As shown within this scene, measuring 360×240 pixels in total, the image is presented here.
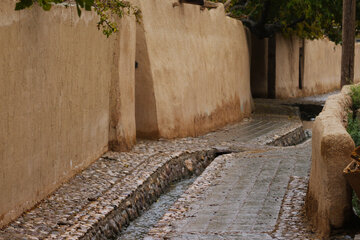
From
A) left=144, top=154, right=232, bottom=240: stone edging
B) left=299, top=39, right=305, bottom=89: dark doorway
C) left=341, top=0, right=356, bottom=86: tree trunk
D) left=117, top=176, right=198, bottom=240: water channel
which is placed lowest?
left=117, top=176, right=198, bottom=240: water channel

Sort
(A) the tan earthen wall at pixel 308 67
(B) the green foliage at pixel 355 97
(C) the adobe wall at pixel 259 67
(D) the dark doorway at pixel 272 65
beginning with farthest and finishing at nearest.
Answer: (A) the tan earthen wall at pixel 308 67 < (C) the adobe wall at pixel 259 67 < (D) the dark doorway at pixel 272 65 < (B) the green foliage at pixel 355 97

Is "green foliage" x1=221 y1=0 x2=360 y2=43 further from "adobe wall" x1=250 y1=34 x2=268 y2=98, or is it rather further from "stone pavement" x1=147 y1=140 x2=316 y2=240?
"stone pavement" x1=147 y1=140 x2=316 y2=240

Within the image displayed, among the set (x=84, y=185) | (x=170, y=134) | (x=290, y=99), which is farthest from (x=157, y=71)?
(x=290, y=99)

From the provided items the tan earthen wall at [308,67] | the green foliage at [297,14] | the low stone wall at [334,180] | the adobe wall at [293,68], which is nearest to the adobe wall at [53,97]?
the low stone wall at [334,180]

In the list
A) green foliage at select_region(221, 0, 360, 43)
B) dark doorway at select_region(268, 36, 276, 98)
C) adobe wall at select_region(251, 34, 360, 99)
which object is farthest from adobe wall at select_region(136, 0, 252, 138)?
adobe wall at select_region(251, 34, 360, 99)

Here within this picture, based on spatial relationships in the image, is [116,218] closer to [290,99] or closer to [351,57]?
[351,57]

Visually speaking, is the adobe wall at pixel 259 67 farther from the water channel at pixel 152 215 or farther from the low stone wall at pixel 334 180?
the low stone wall at pixel 334 180

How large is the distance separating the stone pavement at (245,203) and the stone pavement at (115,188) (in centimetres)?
60

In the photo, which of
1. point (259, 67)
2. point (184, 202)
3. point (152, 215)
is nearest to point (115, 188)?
point (152, 215)

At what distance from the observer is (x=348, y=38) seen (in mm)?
12836

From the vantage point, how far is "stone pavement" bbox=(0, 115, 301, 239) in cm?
588

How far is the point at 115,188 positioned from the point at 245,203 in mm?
1580

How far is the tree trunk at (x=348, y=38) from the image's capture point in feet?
41.4

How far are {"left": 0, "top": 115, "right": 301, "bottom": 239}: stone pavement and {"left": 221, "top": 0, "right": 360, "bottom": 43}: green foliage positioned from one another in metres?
5.08
